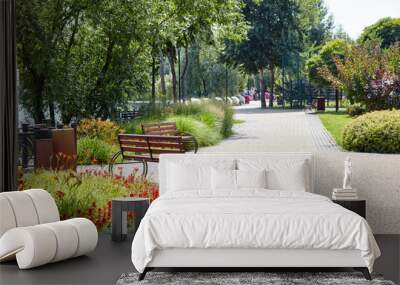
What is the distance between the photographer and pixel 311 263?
606 cm

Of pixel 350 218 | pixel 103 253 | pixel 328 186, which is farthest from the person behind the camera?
pixel 328 186

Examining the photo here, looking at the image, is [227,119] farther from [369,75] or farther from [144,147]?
[369,75]

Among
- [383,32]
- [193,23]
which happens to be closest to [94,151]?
[193,23]

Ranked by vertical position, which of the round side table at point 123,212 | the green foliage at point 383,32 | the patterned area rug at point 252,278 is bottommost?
the patterned area rug at point 252,278

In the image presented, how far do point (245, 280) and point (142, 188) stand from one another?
3.15m

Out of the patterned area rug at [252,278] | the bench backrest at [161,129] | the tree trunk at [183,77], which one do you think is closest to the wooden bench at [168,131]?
the bench backrest at [161,129]

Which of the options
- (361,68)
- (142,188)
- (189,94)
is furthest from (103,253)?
(361,68)

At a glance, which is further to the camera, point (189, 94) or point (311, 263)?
point (189, 94)

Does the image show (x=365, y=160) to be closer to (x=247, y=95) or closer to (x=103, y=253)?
(x=247, y=95)

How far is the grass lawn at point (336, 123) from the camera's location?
29.0 feet

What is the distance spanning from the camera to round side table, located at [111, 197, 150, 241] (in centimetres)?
781

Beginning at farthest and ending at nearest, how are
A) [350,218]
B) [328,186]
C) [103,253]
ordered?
1. [328,186]
2. [103,253]
3. [350,218]

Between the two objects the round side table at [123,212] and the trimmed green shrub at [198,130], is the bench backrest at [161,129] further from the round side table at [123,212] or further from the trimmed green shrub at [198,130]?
the round side table at [123,212]

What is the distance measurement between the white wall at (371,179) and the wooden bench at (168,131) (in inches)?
58.2
